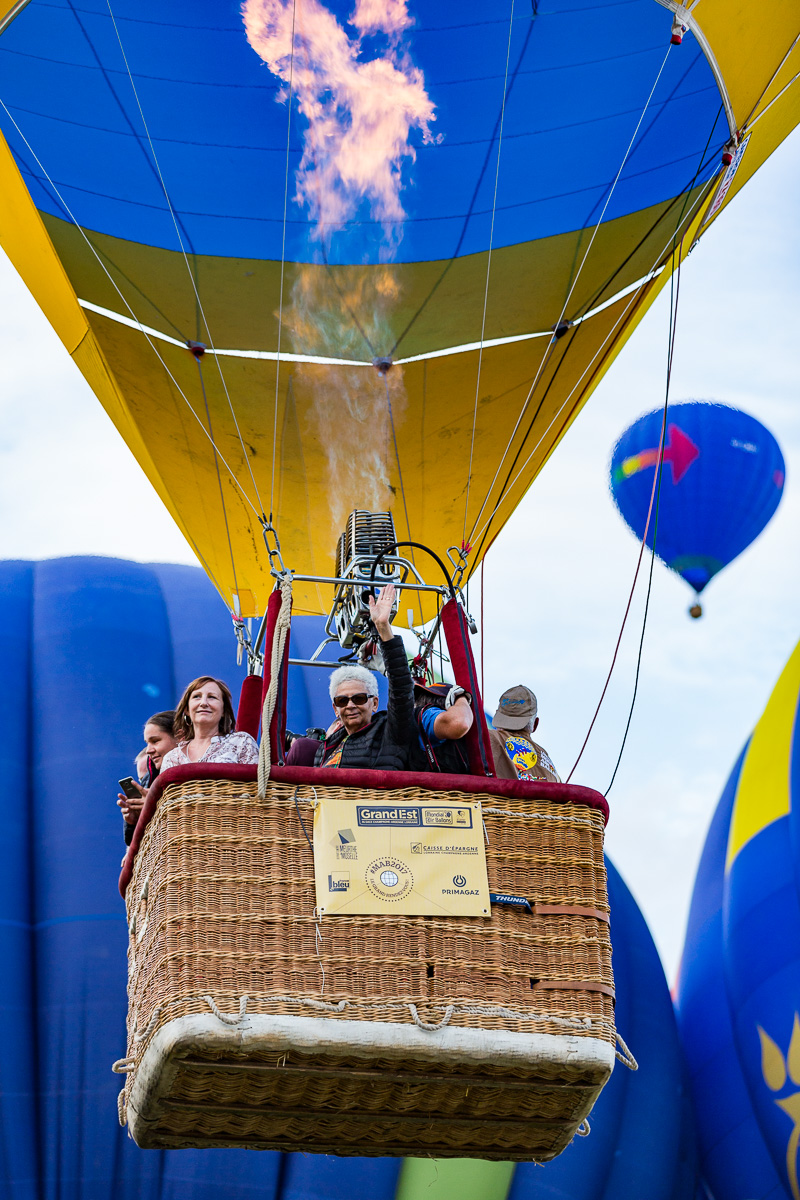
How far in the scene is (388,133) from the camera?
3.76 metres

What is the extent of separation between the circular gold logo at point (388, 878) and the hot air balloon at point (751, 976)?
113 inches

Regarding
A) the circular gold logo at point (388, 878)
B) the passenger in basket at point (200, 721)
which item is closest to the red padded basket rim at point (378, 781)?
the circular gold logo at point (388, 878)

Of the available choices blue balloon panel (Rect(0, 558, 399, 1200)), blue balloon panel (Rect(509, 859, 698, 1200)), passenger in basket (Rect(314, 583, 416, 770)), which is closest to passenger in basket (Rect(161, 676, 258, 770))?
passenger in basket (Rect(314, 583, 416, 770))

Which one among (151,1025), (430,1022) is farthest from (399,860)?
(151,1025)

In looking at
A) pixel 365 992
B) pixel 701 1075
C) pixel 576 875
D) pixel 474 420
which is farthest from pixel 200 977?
pixel 701 1075

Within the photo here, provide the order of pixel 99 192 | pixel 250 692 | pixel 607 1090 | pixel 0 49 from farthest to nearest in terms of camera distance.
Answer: pixel 607 1090
pixel 99 192
pixel 0 49
pixel 250 692

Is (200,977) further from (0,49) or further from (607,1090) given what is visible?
(607,1090)

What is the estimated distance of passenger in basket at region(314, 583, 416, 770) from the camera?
2619 millimetres

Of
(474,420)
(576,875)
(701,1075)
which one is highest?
(474,420)

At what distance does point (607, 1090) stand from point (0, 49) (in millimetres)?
3842

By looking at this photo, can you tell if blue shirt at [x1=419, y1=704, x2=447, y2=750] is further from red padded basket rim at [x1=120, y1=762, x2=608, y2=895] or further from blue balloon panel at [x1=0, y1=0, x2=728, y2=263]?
blue balloon panel at [x1=0, y1=0, x2=728, y2=263]

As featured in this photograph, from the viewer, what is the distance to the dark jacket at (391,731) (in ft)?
8.57

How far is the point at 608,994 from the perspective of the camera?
250 cm

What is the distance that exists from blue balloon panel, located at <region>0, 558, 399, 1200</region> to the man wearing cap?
1990 mm
